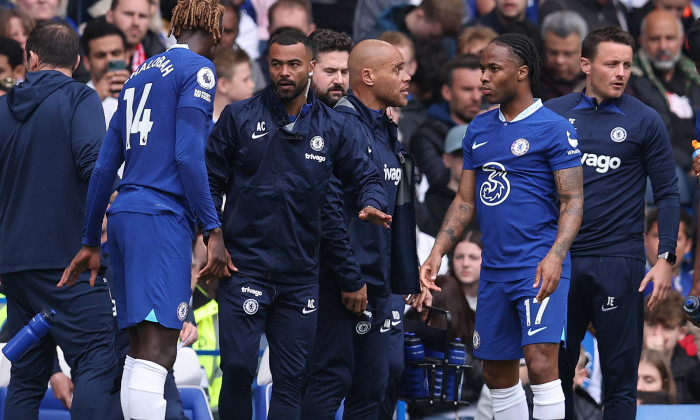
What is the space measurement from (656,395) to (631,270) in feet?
8.25

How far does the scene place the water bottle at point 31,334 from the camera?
6418mm

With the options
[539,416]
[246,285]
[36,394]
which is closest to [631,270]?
[539,416]

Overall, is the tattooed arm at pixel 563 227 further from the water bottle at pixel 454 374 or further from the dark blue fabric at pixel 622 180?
the water bottle at pixel 454 374

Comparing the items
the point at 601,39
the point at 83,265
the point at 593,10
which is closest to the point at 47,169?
the point at 83,265

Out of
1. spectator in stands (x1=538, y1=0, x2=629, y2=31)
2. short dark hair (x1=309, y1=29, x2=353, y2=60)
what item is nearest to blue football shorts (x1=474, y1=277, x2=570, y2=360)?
short dark hair (x1=309, y1=29, x2=353, y2=60)

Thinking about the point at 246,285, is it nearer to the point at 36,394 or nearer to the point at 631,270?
the point at 36,394

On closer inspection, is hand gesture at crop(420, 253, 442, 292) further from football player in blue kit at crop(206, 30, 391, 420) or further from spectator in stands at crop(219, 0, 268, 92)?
spectator in stands at crop(219, 0, 268, 92)

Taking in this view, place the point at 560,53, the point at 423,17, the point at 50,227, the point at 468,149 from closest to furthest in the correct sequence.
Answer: the point at 50,227
the point at 468,149
the point at 423,17
the point at 560,53

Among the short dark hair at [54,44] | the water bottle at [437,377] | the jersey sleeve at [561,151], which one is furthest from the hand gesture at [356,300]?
the short dark hair at [54,44]

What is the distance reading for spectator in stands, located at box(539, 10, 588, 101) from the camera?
11656mm

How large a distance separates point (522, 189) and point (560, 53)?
5.28 meters

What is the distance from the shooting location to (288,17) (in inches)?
424

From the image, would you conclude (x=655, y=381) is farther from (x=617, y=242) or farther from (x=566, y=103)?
(x=566, y=103)

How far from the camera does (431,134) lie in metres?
10.5
